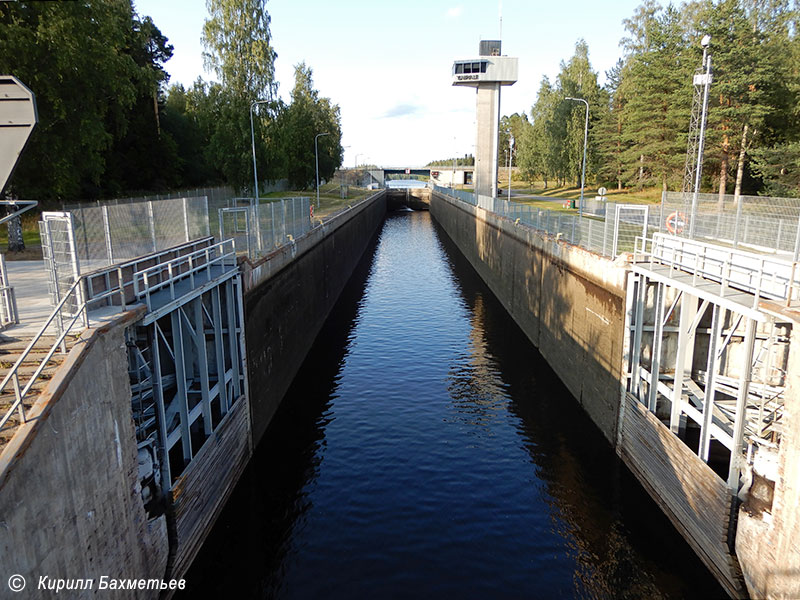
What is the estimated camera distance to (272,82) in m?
58.1

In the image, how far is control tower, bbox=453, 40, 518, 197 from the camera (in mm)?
64938

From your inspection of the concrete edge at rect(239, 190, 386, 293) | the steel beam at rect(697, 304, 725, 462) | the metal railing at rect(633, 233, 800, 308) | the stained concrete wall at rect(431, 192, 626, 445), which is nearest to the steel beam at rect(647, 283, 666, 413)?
the metal railing at rect(633, 233, 800, 308)

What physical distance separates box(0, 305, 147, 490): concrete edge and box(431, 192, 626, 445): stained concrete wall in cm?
1405

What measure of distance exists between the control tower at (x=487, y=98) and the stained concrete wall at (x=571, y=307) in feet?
94.6

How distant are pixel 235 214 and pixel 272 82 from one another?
1754 inches

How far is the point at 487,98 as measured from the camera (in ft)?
219

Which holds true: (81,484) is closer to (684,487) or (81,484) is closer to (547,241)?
(684,487)

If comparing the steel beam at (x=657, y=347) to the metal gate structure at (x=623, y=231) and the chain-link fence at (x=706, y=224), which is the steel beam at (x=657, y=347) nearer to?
the chain-link fence at (x=706, y=224)

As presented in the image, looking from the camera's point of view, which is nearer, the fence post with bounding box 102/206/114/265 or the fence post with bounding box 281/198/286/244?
the fence post with bounding box 102/206/114/265

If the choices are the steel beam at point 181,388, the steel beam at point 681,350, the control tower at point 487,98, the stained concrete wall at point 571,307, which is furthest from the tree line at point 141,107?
the control tower at point 487,98

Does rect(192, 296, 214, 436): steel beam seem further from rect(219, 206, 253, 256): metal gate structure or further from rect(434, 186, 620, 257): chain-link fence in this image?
rect(434, 186, 620, 257): chain-link fence


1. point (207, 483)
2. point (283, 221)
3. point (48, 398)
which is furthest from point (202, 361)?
point (283, 221)

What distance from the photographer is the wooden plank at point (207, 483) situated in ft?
37.4

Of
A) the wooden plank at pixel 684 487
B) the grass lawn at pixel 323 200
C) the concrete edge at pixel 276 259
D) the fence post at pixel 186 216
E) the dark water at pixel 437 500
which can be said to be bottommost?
the dark water at pixel 437 500
